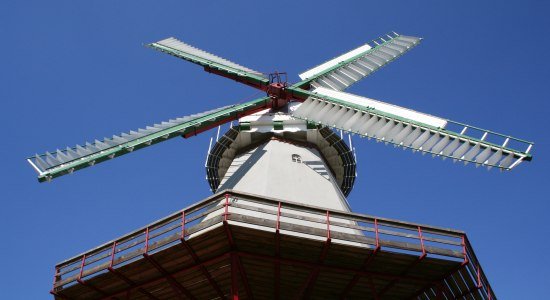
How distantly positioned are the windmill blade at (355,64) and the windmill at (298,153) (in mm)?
104

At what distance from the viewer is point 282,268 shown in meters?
16.9

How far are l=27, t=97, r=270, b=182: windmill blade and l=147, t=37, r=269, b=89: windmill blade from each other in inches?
97.2

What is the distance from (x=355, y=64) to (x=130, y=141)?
12946 millimetres

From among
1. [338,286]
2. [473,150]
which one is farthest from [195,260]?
[473,150]

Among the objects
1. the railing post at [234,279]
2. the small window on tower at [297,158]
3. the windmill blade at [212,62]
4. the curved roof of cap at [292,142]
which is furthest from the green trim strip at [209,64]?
the railing post at [234,279]

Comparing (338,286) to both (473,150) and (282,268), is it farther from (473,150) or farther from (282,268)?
(473,150)

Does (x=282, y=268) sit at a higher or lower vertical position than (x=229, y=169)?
→ lower

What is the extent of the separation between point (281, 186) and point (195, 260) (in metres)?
4.77

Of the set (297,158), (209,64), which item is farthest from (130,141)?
(209,64)

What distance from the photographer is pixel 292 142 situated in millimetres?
23844

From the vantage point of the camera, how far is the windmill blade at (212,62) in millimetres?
28156

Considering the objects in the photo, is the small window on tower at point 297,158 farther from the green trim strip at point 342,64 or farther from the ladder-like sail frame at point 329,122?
the green trim strip at point 342,64

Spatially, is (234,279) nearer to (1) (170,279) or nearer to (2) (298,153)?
(1) (170,279)

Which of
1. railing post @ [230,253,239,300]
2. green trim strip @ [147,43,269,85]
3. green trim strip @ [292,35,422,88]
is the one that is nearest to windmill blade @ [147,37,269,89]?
green trim strip @ [147,43,269,85]
